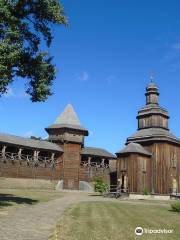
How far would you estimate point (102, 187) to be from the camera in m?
45.2

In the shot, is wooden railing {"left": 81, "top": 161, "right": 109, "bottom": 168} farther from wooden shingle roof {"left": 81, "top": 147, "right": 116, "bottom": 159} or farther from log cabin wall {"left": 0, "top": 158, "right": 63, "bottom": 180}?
log cabin wall {"left": 0, "top": 158, "right": 63, "bottom": 180}

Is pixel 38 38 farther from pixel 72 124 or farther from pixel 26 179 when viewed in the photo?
pixel 72 124

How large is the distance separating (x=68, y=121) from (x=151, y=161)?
1578 cm

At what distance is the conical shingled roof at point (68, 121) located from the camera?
56737 mm

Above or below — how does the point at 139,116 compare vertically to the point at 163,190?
above

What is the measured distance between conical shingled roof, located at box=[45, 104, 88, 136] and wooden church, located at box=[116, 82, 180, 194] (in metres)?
8.98

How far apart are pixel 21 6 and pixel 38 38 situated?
247 centimetres

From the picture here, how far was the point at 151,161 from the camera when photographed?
4934cm

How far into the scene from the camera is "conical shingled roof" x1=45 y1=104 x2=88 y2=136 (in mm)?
56737

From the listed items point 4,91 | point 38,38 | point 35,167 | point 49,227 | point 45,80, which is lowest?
point 49,227

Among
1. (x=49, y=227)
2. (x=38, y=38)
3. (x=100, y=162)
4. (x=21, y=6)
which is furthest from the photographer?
(x=100, y=162)

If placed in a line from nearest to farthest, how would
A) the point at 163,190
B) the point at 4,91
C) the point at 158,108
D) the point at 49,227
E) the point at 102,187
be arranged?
1. the point at 49,227
2. the point at 4,91
3. the point at 102,187
4. the point at 163,190
5. the point at 158,108

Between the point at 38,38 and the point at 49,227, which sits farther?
the point at 38,38

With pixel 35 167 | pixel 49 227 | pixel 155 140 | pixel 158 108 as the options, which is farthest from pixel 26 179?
pixel 49 227
